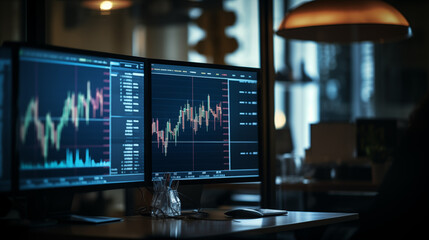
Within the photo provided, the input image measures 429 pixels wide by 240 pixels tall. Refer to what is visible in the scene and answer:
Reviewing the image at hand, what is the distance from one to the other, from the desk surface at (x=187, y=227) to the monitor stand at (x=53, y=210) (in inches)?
2.0

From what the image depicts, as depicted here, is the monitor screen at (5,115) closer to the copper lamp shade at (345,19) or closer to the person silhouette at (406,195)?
the person silhouette at (406,195)

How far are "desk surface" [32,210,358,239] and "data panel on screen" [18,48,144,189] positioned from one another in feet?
0.44

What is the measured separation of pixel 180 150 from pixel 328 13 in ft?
4.34

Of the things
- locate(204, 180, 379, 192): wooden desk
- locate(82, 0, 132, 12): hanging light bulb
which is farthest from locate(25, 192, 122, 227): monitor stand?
locate(204, 180, 379, 192): wooden desk

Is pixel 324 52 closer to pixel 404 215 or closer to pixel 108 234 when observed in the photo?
pixel 404 215

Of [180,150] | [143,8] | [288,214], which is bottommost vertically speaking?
[288,214]

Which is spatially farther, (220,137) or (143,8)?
(143,8)

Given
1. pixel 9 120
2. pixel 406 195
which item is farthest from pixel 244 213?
pixel 9 120

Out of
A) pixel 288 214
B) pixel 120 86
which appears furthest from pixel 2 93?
pixel 288 214

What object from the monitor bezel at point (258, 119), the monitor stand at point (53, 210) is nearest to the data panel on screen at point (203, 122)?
the monitor bezel at point (258, 119)

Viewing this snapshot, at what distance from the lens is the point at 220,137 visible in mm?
2047

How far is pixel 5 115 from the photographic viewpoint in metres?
1.55

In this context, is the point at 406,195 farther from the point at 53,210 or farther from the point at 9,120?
the point at 9,120

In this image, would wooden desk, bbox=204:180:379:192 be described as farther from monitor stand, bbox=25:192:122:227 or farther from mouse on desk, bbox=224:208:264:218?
monitor stand, bbox=25:192:122:227
